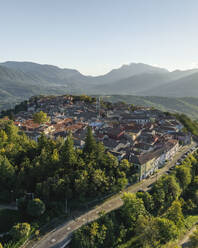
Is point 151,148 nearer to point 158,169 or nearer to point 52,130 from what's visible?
point 158,169

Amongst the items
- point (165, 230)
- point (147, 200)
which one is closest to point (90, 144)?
point (147, 200)

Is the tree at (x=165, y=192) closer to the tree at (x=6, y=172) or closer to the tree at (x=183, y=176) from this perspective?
the tree at (x=183, y=176)

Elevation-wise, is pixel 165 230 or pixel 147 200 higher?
pixel 147 200

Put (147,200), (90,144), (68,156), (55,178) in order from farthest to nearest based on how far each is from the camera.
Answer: (90,144) → (68,156) → (147,200) → (55,178)

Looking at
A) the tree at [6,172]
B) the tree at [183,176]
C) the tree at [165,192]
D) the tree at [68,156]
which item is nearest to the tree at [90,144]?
the tree at [68,156]

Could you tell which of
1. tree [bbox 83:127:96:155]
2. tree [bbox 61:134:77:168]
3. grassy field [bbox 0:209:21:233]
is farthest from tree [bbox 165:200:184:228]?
grassy field [bbox 0:209:21:233]

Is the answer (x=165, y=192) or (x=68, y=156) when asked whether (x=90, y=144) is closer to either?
(x=68, y=156)

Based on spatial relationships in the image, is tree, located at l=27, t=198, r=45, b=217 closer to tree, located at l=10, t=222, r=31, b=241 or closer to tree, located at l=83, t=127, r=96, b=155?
tree, located at l=10, t=222, r=31, b=241
